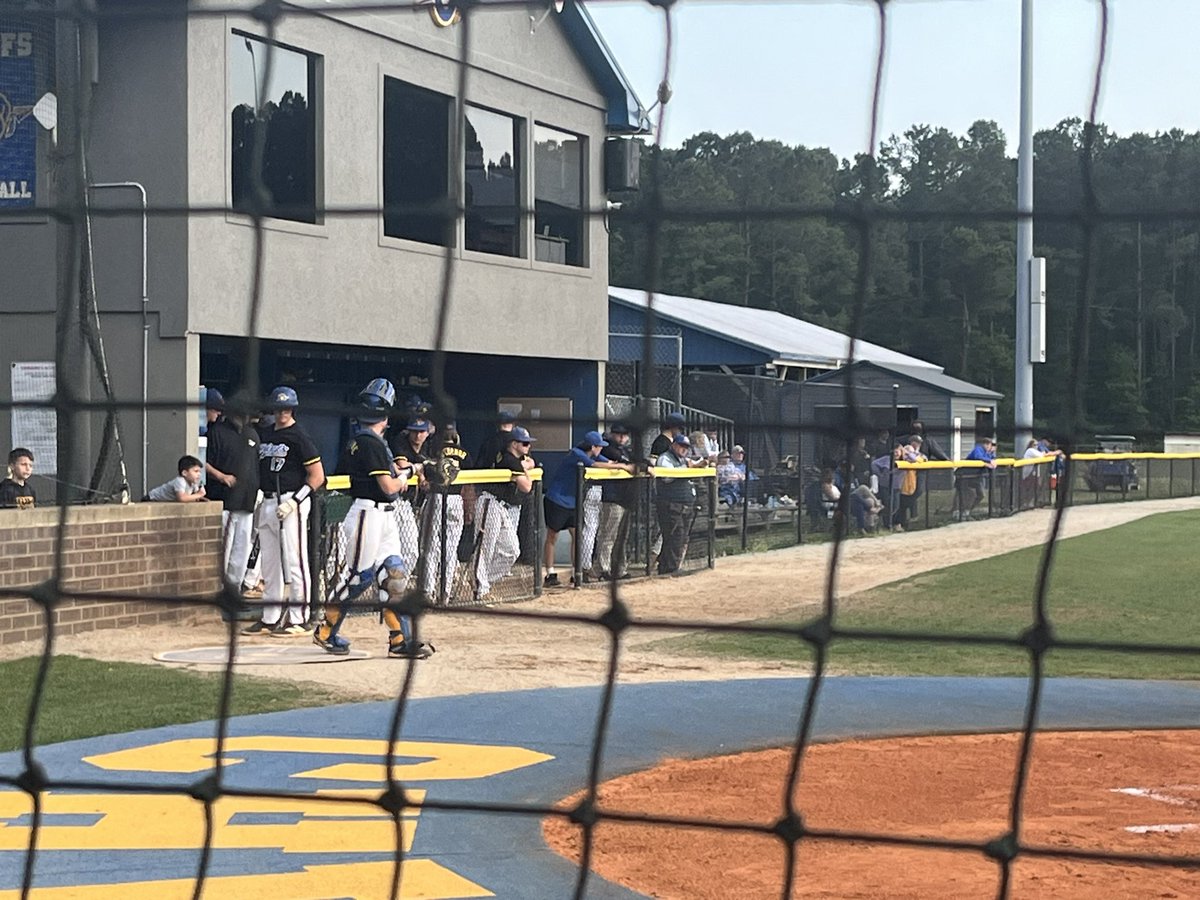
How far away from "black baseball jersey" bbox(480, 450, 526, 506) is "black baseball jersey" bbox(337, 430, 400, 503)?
9.14ft

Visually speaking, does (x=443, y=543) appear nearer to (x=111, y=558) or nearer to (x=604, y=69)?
(x=111, y=558)

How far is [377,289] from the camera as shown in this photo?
40.1 ft

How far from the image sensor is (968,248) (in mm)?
3076

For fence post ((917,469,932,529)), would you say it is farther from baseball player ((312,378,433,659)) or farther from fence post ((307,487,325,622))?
baseball player ((312,378,433,659))

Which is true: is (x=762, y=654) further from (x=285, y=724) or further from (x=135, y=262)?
(x=135, y=262)

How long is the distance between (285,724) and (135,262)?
18.0 feet

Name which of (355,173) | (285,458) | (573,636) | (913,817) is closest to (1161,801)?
(913,817)

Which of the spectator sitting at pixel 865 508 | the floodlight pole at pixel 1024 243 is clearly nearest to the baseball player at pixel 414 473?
the floodlight pole at pixel 1024 243

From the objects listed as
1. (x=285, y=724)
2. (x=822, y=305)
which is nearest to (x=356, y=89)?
(x=285, y=724)

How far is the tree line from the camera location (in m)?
2.63

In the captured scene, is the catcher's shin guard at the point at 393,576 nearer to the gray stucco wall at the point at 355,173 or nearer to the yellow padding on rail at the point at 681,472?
the gray stucco wall at the point at 355,173

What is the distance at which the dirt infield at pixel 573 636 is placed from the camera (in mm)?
8219

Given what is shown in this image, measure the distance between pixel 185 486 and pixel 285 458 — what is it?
1398mm

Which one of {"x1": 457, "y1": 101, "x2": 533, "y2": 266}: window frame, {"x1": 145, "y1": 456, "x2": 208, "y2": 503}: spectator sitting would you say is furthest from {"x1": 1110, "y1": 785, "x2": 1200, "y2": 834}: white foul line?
{"x1": 145, "y1": 456, "x2": 208, "y2": 503}: spectator sitting
